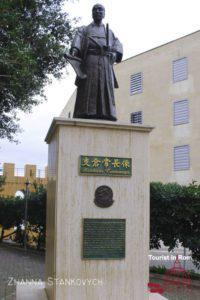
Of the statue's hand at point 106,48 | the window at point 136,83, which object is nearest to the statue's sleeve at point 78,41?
the statue's hand at point 106,48

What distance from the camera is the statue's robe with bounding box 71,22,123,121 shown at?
6715mm

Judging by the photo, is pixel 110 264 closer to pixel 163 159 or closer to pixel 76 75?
pixel 76 75

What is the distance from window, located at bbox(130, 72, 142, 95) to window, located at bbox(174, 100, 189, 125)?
3.22m

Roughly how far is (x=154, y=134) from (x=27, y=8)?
56.0 feet

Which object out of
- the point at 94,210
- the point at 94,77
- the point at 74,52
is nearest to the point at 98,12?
the point at 74,52

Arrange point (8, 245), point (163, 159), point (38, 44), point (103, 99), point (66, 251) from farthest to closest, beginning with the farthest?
point (163, 159)
point (8, 245)
point (38, 44)
point (103, 99)
point (66, 251)

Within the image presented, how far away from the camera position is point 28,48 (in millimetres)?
10977

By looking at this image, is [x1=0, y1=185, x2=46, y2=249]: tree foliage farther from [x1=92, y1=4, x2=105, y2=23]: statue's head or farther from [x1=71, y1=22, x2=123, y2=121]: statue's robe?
[x1=92, y1=4, x2=105, y2=23]: statue's head

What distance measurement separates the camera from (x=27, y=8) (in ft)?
39.2

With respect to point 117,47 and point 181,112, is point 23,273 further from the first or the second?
point 181,112

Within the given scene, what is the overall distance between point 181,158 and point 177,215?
14746 millimetres

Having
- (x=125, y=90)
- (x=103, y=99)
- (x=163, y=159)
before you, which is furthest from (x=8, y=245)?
(x=103, y=99)

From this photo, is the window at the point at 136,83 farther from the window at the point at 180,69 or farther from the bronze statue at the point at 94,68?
the bronze statue at the point at 94,68

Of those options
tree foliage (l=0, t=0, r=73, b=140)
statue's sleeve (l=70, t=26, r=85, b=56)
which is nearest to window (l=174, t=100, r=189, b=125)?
tree foliage (l=0, t=0, r=73, b=140)
